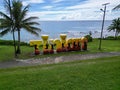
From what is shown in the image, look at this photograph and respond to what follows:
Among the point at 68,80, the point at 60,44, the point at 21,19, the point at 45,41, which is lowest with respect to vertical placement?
the point at 60,44

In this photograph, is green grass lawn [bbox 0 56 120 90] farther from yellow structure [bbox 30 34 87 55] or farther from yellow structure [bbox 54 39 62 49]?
yellow structure [bbox 54 39 62 49]

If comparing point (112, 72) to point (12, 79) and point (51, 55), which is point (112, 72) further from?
point (51, 55)

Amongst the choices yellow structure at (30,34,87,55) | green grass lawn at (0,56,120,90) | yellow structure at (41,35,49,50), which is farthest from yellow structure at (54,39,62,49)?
green grass lawn at (0,56,120,90)

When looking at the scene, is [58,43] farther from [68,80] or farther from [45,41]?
[68,80]

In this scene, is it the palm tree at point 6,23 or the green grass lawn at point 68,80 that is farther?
the palm tree at point 6,23

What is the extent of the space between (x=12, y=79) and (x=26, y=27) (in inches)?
638

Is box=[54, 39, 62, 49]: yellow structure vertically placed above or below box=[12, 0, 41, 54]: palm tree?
below

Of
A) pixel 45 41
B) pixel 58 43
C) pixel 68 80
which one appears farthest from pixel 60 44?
pixel 68 80

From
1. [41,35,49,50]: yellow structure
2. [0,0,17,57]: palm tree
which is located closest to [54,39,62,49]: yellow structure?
[41,35,49,50]: yellow structure

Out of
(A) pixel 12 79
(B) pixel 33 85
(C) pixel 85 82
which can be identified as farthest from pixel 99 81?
(A) pixel 12 79

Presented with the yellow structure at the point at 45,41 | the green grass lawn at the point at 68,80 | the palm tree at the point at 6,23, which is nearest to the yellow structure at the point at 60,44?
the yellow structure at the point at 45,41

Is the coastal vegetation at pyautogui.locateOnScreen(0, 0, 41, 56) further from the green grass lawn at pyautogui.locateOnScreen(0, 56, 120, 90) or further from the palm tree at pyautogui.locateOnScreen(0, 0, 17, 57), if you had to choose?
the green grass lawn at pyautogui.locateOnScreen(0, 56, 120, 90)

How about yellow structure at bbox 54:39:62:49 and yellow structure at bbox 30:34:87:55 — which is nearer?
yellow structure at bbox 30:34:87:55

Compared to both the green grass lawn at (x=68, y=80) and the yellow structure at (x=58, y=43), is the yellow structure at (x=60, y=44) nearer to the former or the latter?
the yellow structure at (x=58, y=43)
